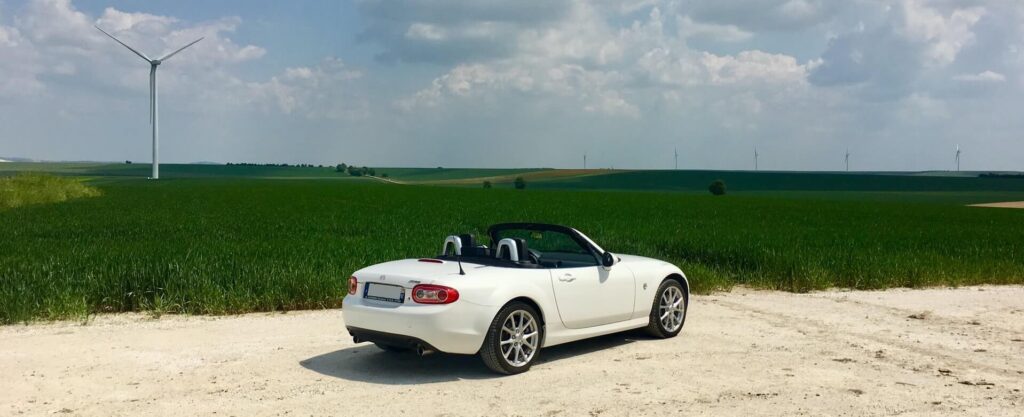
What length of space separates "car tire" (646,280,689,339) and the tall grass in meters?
44.3

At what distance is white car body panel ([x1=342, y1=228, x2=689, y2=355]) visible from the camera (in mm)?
7578

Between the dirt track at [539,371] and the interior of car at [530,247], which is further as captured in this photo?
the interior of car at [530,247]

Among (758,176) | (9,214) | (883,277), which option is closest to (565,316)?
(883,277)

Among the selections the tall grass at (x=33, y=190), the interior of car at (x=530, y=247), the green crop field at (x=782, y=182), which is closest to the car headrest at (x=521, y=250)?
the interior of car at (x=530, y=247)

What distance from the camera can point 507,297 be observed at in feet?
25.7

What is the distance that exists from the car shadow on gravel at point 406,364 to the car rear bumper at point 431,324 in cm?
46

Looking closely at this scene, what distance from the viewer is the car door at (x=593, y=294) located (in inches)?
336

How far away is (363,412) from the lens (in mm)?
6738

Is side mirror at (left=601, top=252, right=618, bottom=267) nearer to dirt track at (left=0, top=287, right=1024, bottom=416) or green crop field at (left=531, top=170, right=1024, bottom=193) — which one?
dirt track at (left=0, top=287, right=1024, bottom=416)

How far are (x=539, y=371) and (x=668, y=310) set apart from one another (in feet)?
7.45

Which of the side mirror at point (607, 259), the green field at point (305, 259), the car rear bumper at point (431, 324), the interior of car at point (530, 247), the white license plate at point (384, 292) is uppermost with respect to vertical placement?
the interior of car at point (530, 247)

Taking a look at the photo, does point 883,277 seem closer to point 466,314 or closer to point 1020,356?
point 1020,356

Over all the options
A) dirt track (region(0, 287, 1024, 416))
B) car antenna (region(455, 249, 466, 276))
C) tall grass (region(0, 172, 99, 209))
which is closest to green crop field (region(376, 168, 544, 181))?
tall grass (region(0, 172, 99, 209))

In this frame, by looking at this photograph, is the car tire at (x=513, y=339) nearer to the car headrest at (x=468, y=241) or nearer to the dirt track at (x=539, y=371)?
the dirt track at (x=539, y=371)
